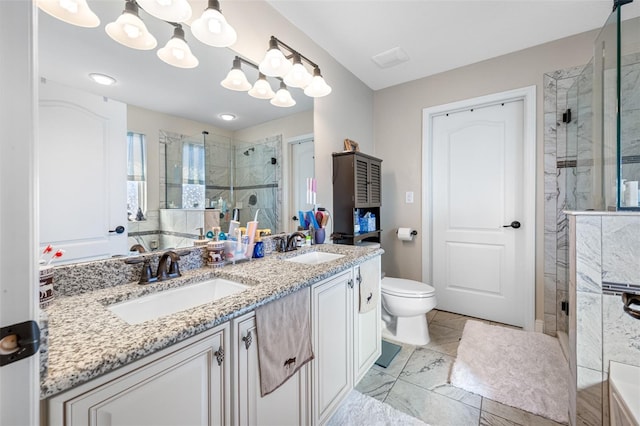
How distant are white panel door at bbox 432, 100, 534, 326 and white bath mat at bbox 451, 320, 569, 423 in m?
0.38

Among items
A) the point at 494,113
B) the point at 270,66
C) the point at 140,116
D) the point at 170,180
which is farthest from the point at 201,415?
the point at 494,113

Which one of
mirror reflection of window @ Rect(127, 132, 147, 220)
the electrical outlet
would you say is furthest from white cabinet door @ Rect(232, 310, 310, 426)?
the electrical outlet

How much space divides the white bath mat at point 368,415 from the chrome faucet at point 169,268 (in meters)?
1.08

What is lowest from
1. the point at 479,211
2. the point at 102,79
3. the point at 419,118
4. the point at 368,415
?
the point at 368,415

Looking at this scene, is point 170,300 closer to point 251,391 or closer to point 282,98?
point 251,391

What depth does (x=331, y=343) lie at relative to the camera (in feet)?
4.24

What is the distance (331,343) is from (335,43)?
88.5 inches

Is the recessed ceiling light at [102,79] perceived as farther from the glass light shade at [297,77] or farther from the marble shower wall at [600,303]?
the marble shower wall at [600,303]

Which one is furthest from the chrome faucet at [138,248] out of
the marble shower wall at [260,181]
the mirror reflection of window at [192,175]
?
the marble shower wall at [260,181]

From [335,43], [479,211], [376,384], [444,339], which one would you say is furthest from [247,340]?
[479,211]

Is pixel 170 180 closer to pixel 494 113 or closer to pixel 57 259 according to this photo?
pixel 57 259

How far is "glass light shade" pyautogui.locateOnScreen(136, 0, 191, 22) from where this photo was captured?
1.09 meters

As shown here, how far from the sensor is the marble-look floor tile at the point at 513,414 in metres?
1.36

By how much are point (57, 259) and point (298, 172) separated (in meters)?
1.39
